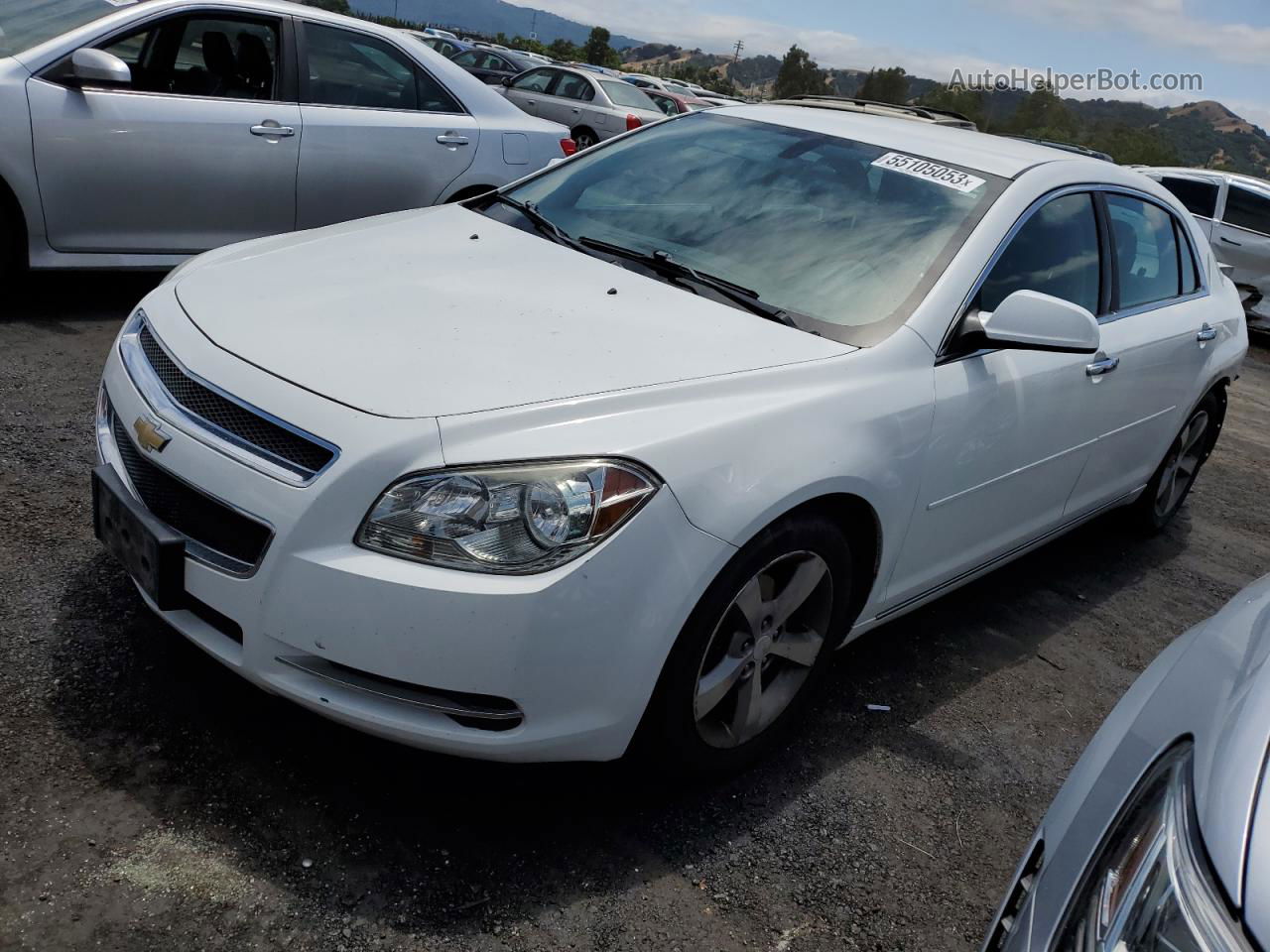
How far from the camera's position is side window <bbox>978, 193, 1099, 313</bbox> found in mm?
3248

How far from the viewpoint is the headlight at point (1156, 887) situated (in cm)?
124

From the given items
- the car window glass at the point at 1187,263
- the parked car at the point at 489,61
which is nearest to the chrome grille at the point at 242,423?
the car window glass at the point at 1187,263

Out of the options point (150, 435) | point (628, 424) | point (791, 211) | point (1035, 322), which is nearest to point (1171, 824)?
point (628, 424)

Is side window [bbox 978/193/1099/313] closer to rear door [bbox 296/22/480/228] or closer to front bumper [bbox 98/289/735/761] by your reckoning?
front bumper [bbox 98/289/735/761]

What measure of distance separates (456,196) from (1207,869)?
5.65 m

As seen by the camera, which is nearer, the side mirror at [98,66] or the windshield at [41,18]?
the side mirror at [98,66]

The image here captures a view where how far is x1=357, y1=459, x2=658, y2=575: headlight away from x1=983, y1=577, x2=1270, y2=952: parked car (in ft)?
3.16

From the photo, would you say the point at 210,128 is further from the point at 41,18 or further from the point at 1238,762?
the point at 1238,762

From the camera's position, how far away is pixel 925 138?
367 cm

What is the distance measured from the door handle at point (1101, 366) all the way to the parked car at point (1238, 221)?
942 cm

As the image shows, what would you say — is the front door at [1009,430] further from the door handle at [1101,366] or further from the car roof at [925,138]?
the car roof at [925,138]

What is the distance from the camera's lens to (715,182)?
355 cm

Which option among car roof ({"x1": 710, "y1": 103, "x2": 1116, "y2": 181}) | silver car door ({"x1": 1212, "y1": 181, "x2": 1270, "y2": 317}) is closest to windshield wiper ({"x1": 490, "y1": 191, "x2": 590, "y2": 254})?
car roof ({"x1": 710, "y1": 103, "x2": 1116, "y2": 181})

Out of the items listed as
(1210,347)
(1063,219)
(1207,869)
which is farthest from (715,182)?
(1207,869)
